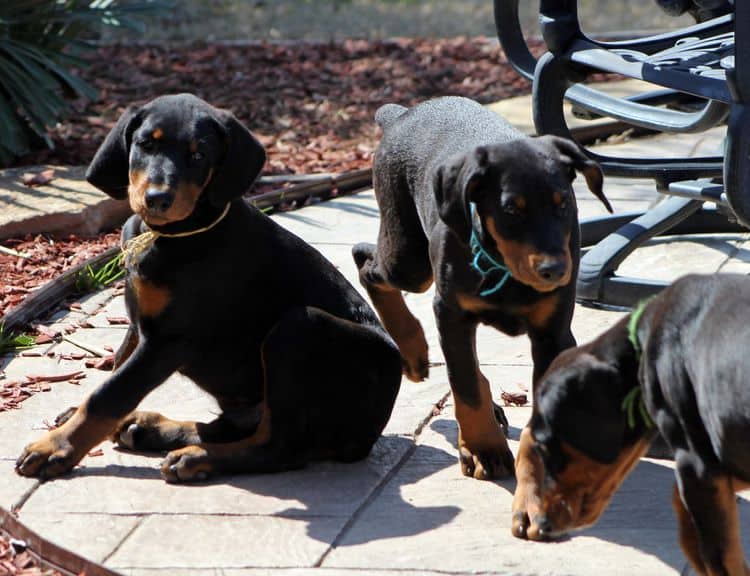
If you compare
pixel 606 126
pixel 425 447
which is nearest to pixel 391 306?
pixel 425 447

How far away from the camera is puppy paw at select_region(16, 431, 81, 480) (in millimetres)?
4316

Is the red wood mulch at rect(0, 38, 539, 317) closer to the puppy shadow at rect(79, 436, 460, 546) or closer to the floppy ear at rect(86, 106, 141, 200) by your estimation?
the floppy ear at rect(86, 106, 141, 200)

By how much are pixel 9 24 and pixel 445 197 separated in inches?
194

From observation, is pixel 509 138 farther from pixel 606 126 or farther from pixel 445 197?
pixel 606 126

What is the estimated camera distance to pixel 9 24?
8.16m

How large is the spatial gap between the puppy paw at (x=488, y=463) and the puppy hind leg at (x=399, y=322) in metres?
0.81

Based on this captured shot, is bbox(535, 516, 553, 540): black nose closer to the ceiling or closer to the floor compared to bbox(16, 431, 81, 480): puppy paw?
closer to the ceiling

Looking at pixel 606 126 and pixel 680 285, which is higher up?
pixel 680 285

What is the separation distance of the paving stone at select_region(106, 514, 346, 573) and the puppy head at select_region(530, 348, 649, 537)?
2.38 feet

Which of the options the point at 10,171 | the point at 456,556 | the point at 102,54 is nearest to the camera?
the point at 456,556

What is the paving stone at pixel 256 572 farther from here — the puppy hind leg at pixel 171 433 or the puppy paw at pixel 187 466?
the puppy hind leg at pixel 171 433

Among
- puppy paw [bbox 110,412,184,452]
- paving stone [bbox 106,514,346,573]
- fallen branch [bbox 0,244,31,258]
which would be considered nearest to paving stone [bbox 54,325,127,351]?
puppy paw [bbox 110,412,184,452]

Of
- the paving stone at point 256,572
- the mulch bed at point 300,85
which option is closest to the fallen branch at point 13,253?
the mulch bed at point 300,85

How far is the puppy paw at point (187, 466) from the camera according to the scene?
430 cm
